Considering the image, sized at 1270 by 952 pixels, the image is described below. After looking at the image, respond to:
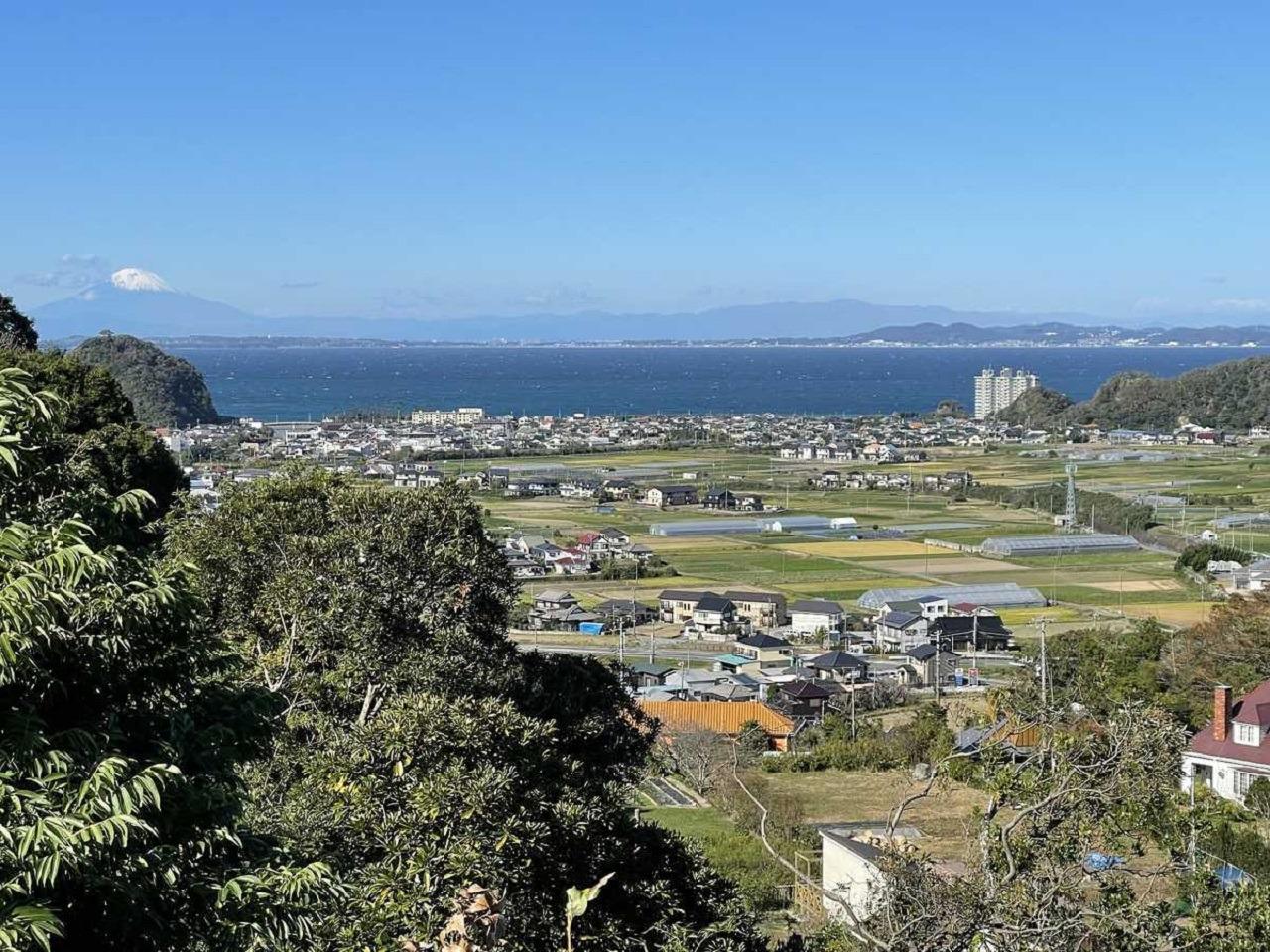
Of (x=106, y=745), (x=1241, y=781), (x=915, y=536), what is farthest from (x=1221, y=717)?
(x=915, y=536)

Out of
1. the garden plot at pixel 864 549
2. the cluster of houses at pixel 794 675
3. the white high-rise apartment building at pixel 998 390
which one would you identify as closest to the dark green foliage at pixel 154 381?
the garden plot at pixel 864 549

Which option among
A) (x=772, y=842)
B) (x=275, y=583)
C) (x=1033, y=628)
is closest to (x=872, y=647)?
(x=1033, y=628)

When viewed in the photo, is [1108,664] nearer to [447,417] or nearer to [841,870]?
[841,870]

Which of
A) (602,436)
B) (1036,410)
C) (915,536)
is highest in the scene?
(1036,410)

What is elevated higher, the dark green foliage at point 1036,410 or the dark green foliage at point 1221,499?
the dark green foliage at point 1036,410

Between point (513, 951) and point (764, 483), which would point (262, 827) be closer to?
point (513, 951)

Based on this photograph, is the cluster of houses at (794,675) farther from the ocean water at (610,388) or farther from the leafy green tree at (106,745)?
the ocean water at (610,388)
